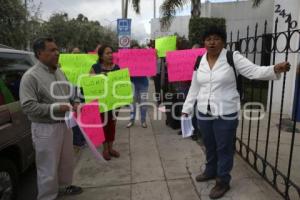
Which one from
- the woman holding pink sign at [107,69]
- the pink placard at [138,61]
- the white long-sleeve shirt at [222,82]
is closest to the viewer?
the white long-sleeve shirt at [222,82]

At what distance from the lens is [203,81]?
3.50m

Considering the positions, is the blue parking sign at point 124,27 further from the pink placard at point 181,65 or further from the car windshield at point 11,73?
the car windshield at point 11,73

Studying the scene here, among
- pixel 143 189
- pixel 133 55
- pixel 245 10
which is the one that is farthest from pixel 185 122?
pixel 245 10

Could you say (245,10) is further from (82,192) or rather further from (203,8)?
(82,192)

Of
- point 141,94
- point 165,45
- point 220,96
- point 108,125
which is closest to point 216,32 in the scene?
point 220,96

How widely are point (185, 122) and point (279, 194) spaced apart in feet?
4.20

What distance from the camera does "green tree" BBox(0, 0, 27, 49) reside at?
9984 millimetres

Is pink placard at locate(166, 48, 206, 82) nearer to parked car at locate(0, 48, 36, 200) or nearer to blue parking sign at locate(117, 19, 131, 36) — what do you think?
parked car at locate(0, 48, 36, 200)

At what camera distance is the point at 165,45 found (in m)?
6.14

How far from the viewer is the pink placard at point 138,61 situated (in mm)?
6184

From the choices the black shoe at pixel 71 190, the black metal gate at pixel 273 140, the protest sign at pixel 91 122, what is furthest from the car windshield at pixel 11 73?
the black metal gate at pixel 273 140

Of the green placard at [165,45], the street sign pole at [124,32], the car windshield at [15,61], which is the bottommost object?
the car windshield at [15,61]

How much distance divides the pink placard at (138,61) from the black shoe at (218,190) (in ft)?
9.73

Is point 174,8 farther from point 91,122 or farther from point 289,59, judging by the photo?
point 91,122
